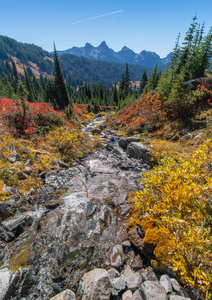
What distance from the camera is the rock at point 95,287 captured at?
3393mm

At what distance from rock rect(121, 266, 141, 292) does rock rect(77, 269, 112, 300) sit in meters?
0.58

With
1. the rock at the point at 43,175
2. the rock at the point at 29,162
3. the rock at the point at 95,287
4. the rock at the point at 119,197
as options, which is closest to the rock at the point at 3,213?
the rock at the point at 43,175

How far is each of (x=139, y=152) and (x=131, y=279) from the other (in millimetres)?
11141

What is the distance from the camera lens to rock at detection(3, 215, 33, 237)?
5.64 m

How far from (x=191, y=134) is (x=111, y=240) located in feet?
40.0

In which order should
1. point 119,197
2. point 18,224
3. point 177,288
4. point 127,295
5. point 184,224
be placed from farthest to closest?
point 119,197 → point 18,224 → point 184,224 → point 127,295 → point 177,288

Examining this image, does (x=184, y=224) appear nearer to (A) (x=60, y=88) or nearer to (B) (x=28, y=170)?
(B) (x=28, y=170)

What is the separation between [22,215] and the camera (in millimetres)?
6336

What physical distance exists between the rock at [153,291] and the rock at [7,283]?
355 cm

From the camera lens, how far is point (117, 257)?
15.8 ft

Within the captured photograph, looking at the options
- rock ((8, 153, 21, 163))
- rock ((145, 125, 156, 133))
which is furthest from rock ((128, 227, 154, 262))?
rock ((145, 125, 156, 133))

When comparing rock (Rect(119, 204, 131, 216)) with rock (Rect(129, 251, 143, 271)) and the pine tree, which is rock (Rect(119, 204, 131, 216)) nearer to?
rock (Rect(129, 251, 143, 271))

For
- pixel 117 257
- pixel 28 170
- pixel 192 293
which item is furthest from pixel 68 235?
pixel 28 170

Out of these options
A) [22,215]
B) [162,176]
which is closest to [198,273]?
[162,176]
